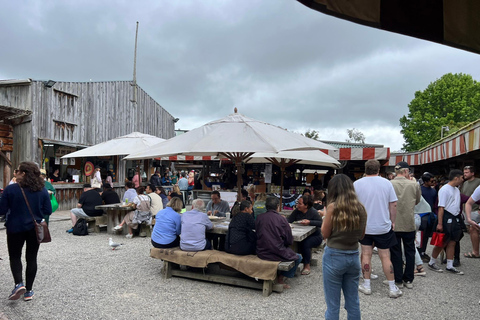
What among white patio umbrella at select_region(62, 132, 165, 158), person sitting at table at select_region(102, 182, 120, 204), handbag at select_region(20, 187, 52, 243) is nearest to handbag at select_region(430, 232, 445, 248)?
handbag at select_region(20, 187, 52, 243)

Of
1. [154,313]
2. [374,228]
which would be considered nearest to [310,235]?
[374,228]

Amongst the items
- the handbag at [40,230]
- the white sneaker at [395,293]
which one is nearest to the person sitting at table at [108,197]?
the handbag at [40,230]

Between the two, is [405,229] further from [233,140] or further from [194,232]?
[194,232]

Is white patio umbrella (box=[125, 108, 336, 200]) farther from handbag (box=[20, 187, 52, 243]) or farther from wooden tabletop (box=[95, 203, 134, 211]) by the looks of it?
wooden tabletop (box=[95, 203, 134, 211])

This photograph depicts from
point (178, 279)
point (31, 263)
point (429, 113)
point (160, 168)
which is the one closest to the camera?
point (31, 263)

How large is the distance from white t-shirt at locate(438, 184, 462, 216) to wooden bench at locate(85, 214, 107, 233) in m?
7.54

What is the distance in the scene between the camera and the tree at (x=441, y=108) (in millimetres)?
32406

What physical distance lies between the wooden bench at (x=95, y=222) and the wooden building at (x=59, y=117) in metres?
4.94

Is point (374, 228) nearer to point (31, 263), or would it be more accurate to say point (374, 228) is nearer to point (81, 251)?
point (31, 263)

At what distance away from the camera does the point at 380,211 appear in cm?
423

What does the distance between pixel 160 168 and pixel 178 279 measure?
54.0ft

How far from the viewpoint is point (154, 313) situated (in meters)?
3.82

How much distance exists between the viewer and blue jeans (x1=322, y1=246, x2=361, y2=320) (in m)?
2.89

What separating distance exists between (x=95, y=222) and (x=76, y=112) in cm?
745
